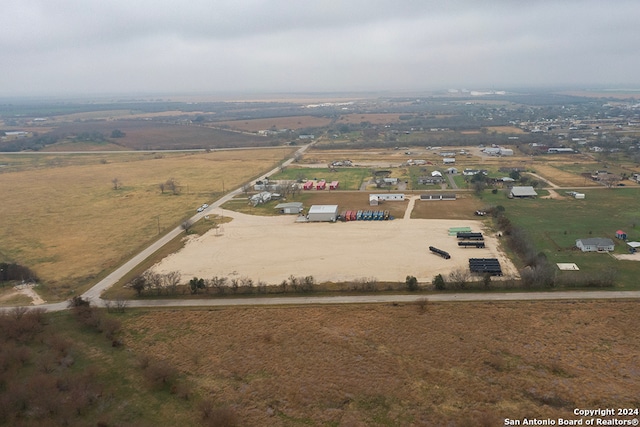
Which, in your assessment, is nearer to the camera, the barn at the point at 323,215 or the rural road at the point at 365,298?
the rural road at the point at 365,298

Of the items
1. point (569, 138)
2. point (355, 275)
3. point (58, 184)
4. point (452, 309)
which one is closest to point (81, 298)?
point (355, 275)

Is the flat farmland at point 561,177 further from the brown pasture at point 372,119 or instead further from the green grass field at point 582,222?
the brown pasture at point 372,119

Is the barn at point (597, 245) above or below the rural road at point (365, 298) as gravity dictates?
above

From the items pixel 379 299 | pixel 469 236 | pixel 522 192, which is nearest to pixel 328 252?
pixel 379 299

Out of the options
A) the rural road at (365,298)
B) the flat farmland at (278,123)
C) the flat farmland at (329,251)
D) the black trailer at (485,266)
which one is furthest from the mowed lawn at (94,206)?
the flat farmland at (278,123)

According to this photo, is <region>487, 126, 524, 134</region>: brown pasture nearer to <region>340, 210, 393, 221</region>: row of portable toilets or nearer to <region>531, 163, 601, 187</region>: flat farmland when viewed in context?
<region>531, 163, 601, 187</region>: flat farmland
